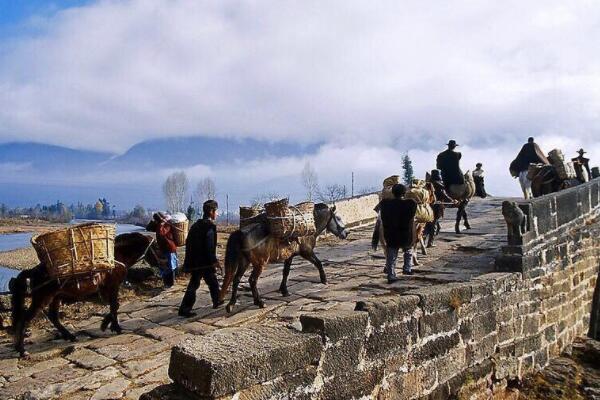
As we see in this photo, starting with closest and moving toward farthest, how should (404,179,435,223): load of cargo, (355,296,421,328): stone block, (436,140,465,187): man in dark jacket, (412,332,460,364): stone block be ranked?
(355,296,421,328): stone block → (412,332,460,364): stone block → (404,179,435,223): load of cargo → (436,140,465,187): man in dark jacket

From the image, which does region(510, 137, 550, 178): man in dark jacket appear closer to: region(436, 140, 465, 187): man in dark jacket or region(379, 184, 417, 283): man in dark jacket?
region(436, 140, 465, 187): man in dark jacket

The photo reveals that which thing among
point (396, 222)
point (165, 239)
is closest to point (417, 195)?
point (396, 222)

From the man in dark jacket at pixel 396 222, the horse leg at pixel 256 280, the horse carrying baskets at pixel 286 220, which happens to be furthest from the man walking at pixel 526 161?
the horse leg at pixel 256 280

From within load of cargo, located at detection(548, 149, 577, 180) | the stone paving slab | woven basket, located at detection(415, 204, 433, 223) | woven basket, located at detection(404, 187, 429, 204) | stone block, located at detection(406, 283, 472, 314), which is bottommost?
the stone paving slab

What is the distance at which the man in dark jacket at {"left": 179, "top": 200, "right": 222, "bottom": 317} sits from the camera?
7.93 m

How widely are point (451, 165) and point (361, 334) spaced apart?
9.14 meters

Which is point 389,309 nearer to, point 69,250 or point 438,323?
point 438,323

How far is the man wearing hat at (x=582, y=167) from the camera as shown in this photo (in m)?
16.6

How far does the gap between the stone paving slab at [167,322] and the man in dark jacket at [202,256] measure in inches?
10.8

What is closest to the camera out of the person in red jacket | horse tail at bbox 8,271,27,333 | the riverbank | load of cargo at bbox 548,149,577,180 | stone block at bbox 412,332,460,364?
stone block at bbox 412,332,460,364

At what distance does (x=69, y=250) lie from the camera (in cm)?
648

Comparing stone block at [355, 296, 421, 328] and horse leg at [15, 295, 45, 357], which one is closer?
stone block at [355, 296, 421, 328]

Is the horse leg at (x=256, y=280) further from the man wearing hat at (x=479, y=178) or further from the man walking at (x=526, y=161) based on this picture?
the man wearing hat at (x=479, y=178)

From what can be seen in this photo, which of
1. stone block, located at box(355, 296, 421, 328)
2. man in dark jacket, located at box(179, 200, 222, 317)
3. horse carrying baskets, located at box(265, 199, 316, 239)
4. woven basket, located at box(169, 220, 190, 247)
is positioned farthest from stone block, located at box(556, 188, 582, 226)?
woven basket, located at box(169, 220, 190, 247)
